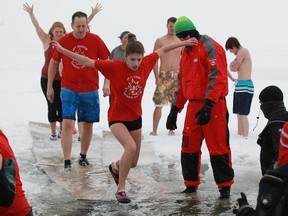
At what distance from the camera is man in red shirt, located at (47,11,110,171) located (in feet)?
24.2

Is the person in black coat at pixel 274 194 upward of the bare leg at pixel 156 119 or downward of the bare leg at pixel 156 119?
upward

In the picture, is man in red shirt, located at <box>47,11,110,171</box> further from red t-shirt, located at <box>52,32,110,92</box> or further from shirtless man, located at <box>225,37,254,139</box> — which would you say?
shirtless man, located at <box>225,37,254,139</box>

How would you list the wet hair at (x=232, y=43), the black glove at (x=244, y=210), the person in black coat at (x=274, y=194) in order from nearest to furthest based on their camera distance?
the person in black coat at (x=274, y=194) → the black glove at (x=244, y=210) → the wet hair at (x=232, y=43)

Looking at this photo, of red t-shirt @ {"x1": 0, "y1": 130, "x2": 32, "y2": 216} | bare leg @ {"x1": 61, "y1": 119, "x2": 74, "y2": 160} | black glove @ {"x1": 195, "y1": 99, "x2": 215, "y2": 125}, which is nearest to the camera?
red t-shirt @ {"x1": 0, "y1": 130, "x2": 32, "y2": 216}

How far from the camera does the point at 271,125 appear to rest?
4.49 meters

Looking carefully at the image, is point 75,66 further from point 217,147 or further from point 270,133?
point 270,133

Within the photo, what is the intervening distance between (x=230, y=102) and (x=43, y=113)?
5173 mm

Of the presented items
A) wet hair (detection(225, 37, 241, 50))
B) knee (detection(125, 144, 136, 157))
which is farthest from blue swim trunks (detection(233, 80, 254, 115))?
knee (detection(125, 144, 136, 157))

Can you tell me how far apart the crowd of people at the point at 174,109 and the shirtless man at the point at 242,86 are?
3cm

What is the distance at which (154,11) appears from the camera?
9681cm

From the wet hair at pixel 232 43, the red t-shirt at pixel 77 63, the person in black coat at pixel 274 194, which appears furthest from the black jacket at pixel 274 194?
the wet hair at pixel 232 43

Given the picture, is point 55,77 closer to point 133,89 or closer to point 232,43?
point 232,43

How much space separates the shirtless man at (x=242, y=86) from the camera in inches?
380

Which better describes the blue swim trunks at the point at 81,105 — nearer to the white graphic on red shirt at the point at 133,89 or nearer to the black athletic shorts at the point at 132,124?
the black athletic shorts at the point at 132,124
